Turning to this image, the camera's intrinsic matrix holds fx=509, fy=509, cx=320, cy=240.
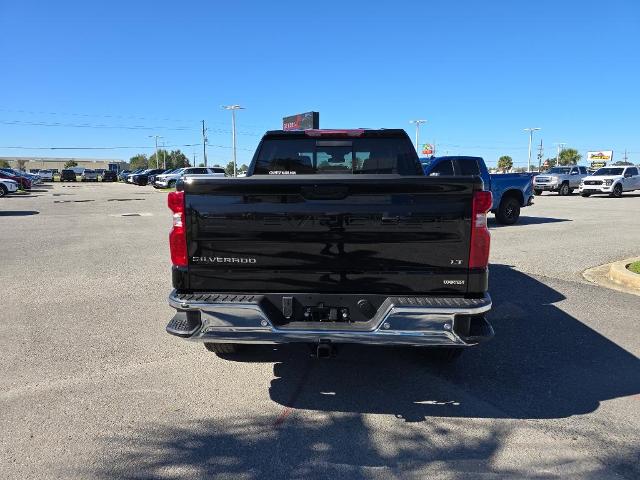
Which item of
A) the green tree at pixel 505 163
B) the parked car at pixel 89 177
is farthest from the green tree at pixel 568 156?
the parked car at pixel 89 177

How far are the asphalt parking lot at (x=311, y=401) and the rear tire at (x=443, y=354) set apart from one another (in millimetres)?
82

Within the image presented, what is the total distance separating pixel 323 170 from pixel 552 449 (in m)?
3.60

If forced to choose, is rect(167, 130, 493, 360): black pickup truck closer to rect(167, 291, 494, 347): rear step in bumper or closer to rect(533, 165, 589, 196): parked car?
rect(167, 291, 494, 347): rear step in bumper

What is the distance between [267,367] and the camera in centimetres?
455

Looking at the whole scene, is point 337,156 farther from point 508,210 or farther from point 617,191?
point 617,191

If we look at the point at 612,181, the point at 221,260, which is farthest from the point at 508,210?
the point at 612,181

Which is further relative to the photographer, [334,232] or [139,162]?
[139,162]

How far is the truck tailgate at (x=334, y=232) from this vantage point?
11.3 ft

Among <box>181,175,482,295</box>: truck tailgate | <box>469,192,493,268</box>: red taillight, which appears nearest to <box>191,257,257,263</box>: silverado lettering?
<box>181,175,482,295</box>: truck tailgate

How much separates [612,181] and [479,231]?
31135mm

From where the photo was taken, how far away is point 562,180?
108ft

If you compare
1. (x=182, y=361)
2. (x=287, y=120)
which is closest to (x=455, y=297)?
(x=182, y=361)

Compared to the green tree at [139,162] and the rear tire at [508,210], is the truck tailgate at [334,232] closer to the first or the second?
the rear tire at [508,210]

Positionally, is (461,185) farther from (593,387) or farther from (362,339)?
(593,387)
